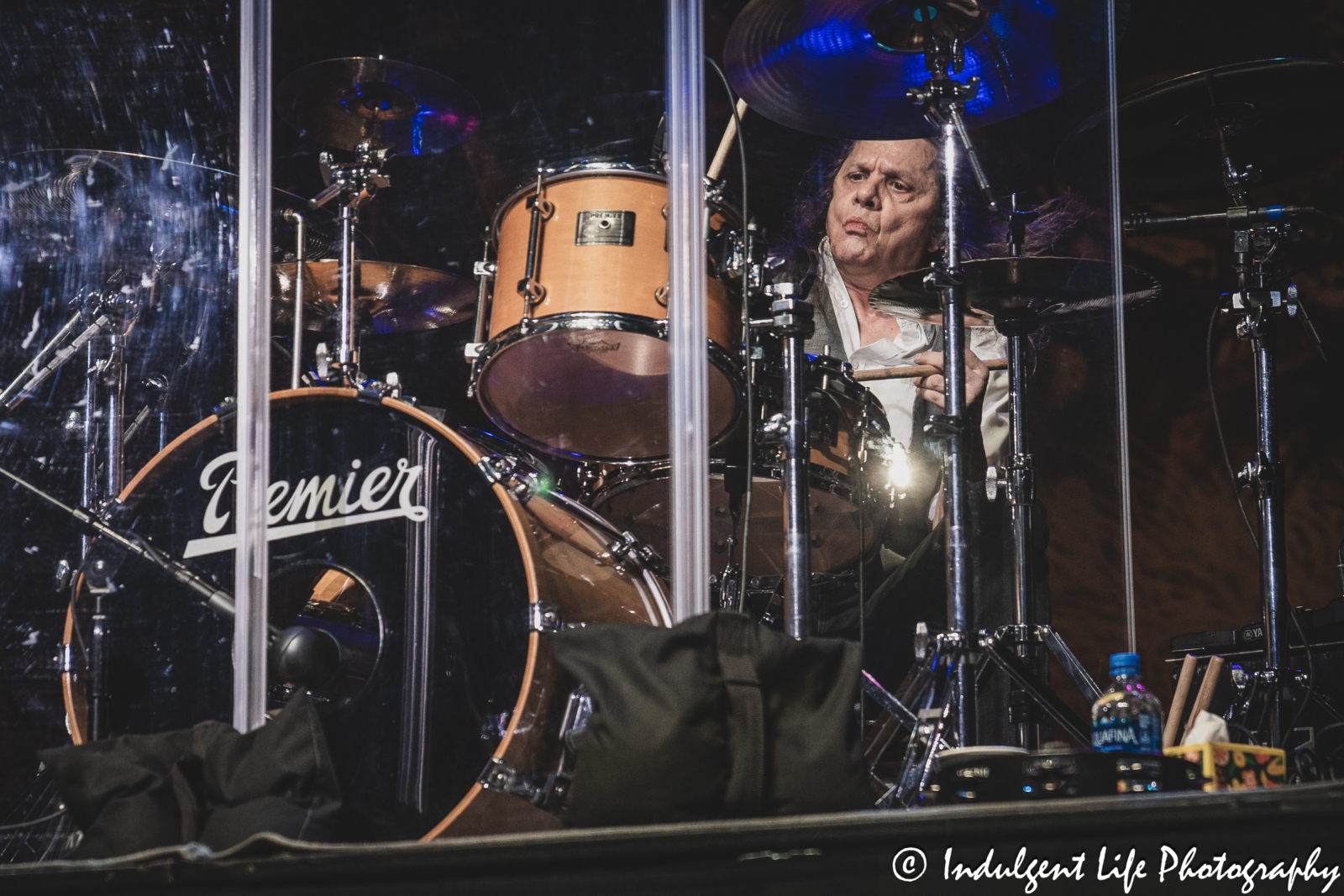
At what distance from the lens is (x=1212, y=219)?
294 centimetres

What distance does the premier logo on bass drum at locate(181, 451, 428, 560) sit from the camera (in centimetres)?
232

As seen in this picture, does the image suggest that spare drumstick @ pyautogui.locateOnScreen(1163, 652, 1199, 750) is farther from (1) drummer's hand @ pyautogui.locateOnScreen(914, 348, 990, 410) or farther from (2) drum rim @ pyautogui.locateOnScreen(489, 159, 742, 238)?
(2) drum rim @ pyautogui.locateOnScreen(489, 159, 742, 238)

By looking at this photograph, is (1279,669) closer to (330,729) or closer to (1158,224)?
(1158,224)

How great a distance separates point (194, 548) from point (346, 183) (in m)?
0.76

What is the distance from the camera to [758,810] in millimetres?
1379

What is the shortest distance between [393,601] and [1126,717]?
126cm

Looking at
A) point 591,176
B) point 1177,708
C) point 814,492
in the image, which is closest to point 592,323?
point 591,176

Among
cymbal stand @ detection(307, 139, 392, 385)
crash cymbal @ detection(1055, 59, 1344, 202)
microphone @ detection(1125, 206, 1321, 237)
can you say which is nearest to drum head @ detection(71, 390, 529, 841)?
cymbal stand @ detection(307, 139, 392, 385)

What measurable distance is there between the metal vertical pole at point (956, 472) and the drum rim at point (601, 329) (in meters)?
0.43

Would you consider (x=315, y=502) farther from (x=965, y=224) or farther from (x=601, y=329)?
(x=965, y=224)

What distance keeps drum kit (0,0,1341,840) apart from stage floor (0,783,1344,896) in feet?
3.17

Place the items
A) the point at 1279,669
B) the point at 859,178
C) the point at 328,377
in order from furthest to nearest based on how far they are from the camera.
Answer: the point at 859,178, the point at 1279,669, the point at 328,377

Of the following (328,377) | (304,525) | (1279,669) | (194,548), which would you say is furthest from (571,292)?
(1279,669)

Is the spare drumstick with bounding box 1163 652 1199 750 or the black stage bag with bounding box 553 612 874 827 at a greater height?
the black stage bag with bounding box 553 612 874 827
